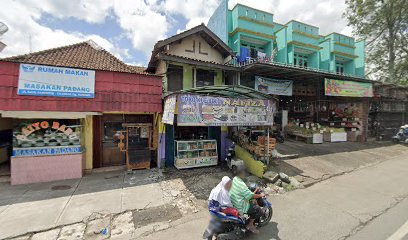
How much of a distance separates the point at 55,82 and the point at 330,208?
10474 mm

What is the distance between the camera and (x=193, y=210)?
5.29m

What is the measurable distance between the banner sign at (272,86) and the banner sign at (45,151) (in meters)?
10.1

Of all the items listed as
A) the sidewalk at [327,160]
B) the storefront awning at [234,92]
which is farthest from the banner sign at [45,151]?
the sidewalk at [327,160]

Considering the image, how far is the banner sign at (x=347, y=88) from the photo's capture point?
41.9 feet

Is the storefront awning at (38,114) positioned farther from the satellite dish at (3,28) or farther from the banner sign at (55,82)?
the satellite dish at (3,28)

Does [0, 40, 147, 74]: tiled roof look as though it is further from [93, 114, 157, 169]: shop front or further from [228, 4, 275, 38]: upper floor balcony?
[228, 4, 275, 38]: upper floor balcony

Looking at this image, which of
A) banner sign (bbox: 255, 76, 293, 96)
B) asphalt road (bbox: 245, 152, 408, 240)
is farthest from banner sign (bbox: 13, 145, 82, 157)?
banner sign (bbox: 255, 76, 293, 96)

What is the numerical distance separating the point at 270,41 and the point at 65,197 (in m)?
17.2

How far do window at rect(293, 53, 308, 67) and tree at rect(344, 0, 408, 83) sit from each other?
9.30 meters

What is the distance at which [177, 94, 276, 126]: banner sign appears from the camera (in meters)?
6.89

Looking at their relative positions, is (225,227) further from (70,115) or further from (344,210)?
(70,115)

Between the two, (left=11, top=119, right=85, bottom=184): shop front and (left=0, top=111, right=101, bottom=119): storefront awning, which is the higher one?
(left=0, top=111, right=101, bottom=119): storefront awning

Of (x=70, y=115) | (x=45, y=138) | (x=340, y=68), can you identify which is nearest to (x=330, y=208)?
(x=70, y=115)

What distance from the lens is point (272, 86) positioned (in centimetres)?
1195
